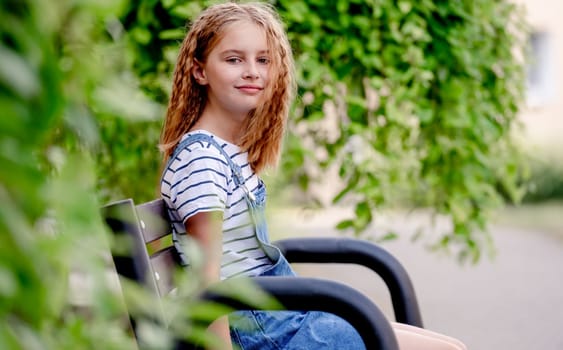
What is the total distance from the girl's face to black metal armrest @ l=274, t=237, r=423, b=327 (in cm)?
36

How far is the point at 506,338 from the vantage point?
5.81 metres

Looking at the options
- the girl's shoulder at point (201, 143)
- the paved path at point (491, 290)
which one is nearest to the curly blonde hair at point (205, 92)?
the girl's shoulder at point (201, 143)

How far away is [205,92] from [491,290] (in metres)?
5.78

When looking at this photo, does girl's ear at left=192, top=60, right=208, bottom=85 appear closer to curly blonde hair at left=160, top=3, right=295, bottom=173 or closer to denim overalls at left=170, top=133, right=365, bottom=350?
curly blonde hair at left=160, top=3, right=295, bottom=173

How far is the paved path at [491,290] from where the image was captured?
233 inches

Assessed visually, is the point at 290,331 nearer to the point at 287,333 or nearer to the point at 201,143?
the point at 287,333

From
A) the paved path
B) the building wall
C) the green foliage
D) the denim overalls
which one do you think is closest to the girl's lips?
the denim overalls

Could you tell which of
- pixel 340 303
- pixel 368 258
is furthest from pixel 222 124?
pixel 340 303

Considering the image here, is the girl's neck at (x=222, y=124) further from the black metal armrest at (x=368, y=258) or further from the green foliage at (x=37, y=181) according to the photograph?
the green foliage at (x=37, y=181)

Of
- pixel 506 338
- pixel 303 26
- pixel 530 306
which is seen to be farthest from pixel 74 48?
pixel 530 306

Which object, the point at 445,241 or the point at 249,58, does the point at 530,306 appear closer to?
the point at 445,241

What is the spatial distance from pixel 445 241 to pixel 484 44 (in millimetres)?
834

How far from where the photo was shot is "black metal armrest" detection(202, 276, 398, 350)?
1.69 m

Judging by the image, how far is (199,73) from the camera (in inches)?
92.6
